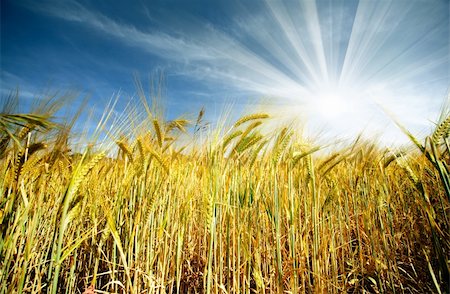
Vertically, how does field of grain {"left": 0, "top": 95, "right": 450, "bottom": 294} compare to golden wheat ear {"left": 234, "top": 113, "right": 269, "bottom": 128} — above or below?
below

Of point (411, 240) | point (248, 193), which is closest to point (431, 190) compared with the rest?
point (411, 240)

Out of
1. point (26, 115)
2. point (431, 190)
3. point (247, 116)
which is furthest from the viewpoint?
point (431, 190)

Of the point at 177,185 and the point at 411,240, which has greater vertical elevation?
the point at 177,185

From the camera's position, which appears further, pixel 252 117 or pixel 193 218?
pixel 193 218

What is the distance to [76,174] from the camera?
1.22m

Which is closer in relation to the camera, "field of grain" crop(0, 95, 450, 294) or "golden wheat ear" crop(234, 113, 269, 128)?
"field of grain" crop(0, 95, 450, 294)

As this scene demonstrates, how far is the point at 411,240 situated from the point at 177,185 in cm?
187

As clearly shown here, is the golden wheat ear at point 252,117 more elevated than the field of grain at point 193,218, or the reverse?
the golden wheat ear at point 252,117

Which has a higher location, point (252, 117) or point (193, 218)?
point (252, 117)

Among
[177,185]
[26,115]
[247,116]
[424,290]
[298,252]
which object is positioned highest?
[247,116]

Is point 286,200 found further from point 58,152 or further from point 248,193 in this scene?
point 58,152

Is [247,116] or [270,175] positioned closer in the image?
[270,175]

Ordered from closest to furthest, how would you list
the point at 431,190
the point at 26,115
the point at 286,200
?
the point at 26,115, the point at 286,200, the point at 431,190

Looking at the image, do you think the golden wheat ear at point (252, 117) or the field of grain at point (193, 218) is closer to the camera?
the field of grain at point (193, 218)
